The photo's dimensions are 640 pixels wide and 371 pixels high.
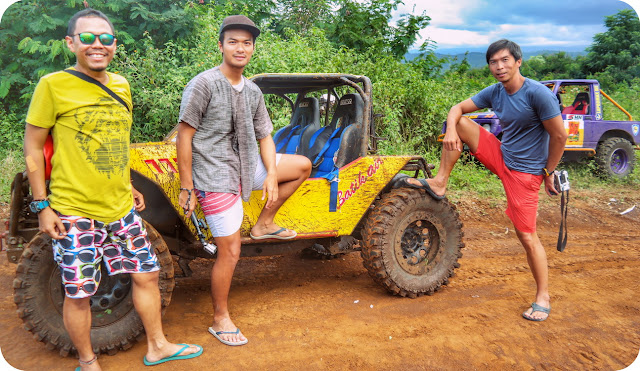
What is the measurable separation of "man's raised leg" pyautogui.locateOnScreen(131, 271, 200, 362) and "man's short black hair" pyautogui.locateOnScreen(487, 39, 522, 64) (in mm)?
3006

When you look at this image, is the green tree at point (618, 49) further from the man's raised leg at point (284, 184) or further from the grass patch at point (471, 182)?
the man's raised leg at point (284, 184)

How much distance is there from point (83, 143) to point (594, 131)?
10.0 meters

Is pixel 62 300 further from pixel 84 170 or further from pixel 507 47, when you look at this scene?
pixel 507 47

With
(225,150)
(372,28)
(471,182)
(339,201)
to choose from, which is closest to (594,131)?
(471,182)

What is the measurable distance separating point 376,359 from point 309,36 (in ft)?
28.5

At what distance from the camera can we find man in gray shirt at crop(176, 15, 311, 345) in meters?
2.86

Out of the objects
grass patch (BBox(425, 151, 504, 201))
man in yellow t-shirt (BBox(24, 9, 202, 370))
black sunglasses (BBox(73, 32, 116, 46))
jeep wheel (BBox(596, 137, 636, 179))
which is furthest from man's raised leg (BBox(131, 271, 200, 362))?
jeep wheel (BBox(596, 137, 636, 179))

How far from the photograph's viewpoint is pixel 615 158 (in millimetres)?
10047

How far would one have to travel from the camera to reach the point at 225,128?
2.97 m

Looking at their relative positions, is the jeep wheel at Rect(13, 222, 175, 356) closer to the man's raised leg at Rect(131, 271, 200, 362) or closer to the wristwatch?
the man's raised leg at Rect(131, 271, 200, 362)

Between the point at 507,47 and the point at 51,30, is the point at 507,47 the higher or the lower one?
the lower one

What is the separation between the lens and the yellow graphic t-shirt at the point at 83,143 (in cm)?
235

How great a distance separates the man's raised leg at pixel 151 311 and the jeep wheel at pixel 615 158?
974 cm

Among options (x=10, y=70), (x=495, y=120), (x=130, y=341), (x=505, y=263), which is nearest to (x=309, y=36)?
(x=495, y=120)
